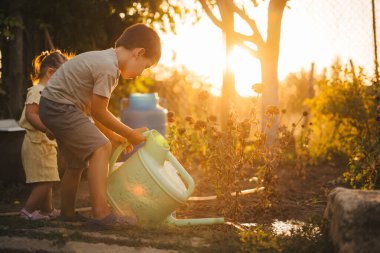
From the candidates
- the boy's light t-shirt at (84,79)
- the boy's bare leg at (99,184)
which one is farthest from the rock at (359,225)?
the boy's light t-shirt at (84,79)

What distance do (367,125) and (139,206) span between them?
3520mm

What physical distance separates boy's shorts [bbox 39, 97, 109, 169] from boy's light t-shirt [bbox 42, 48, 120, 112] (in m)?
0.05

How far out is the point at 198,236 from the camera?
266 cm

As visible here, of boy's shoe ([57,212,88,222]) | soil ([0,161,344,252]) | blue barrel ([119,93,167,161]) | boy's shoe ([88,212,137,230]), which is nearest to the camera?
soil ([0,161,344,252])

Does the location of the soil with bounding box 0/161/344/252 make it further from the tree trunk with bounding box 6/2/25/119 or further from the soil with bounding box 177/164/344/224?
the tree trunk with bounding box 6/2/25/119

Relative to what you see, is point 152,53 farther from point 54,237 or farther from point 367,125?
point 367,125

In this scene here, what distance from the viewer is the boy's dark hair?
2879 mm

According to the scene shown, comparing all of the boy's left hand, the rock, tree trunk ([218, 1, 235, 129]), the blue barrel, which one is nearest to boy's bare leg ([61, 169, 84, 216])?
the boy's left hand

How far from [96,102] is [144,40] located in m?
0.45

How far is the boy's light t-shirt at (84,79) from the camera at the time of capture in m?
2.77

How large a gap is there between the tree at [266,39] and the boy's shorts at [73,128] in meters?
3.00

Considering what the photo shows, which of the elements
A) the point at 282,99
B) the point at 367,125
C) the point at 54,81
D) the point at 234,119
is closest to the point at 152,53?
the point at 54,81

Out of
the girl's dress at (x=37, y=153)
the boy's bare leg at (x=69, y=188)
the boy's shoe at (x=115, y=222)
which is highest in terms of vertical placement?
the girl's dress at (x=37, y=153)

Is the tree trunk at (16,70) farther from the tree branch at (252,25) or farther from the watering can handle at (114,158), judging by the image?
the watering can handle at (114,158)
